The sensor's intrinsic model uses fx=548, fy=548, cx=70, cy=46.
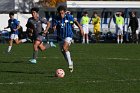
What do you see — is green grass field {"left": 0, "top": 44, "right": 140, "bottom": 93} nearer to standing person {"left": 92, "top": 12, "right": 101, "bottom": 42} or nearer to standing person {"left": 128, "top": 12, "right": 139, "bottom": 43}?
standing person {"left": 128, "top": 12, "right": 139, "bottom": 43}

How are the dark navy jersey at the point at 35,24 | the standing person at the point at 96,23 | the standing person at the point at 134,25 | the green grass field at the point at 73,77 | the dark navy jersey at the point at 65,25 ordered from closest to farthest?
1. the green grass field at the point at 73,77
2. the dark navy jersey at the point at 65,25
3. the dark navy jersey at the point at 35,24
4. the standing person at the point at 134,25
5. the standing person at the point at 96,23

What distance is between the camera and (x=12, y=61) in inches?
790

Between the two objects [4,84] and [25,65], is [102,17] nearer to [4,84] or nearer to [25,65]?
[25,65]

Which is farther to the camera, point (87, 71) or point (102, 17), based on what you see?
point (102, 17)

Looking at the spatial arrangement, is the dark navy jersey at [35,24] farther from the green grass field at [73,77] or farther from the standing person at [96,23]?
the standing person at [96,23]

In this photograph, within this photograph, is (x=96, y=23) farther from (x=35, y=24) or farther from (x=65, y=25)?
(x=65, y=25)

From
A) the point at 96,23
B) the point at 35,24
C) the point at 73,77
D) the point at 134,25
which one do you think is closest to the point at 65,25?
the point at 73,77

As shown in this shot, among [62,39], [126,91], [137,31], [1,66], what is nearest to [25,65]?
[1,66]

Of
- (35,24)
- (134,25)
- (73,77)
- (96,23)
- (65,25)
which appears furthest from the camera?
(96,23)

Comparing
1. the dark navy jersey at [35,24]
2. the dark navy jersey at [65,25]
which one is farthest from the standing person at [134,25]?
the dark navy jersey at [65,25]

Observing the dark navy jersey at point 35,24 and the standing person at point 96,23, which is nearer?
the dark navy jersey at point 35,24

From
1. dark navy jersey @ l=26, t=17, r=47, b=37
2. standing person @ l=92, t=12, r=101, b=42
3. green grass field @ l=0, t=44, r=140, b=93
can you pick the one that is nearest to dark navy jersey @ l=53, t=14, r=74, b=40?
green grass field @ l=0, t=44, r=140, b=93

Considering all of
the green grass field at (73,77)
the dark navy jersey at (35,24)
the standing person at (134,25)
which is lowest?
the standing person at (134,25)

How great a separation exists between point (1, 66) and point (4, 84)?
4.95 m
